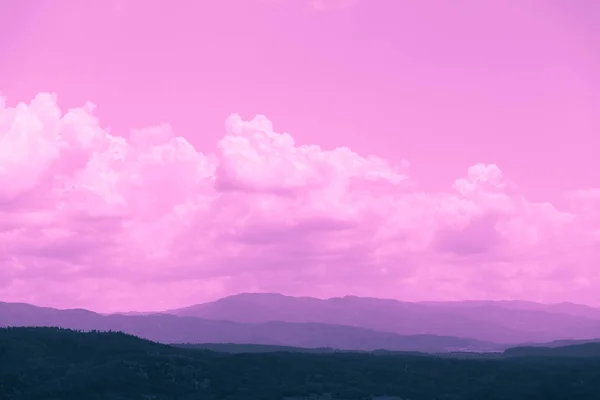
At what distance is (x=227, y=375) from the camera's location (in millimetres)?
106812

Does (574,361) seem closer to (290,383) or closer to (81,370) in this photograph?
(290,383)

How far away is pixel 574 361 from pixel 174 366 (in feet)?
241

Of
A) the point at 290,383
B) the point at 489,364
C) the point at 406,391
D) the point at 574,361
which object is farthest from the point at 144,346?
the point at 574,361

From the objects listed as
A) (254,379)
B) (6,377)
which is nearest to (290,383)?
(254,379)

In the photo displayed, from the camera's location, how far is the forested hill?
97.5 m

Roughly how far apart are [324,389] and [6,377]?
107ft

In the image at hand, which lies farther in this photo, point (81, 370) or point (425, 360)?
point (425, 360)

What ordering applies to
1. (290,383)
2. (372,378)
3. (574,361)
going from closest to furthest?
(290,383) → (372,378) → (574,361)

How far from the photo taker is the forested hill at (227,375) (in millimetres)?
97500

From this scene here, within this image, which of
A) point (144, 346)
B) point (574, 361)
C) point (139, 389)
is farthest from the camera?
point (574, 361)

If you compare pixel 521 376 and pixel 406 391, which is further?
pixel 521 376

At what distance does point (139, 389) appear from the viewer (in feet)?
318

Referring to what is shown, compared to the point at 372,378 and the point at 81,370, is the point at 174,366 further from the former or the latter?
the point at 372,378

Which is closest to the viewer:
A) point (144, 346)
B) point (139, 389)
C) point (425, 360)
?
point (139, 389)
